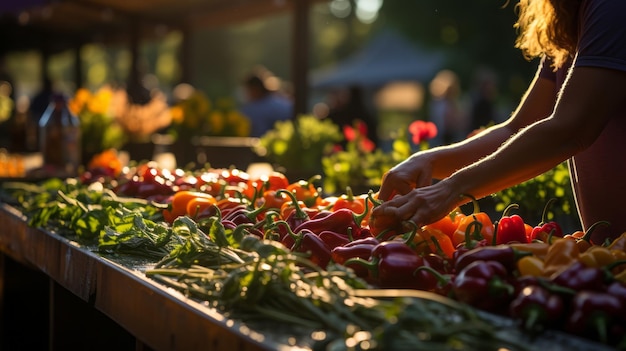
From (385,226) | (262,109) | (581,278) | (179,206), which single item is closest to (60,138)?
(179,206)

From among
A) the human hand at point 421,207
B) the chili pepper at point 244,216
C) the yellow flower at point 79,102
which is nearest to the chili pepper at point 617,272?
the human hand at point 421,207

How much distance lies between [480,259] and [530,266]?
12cm

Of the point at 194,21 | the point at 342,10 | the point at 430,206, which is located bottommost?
the point at 430,206

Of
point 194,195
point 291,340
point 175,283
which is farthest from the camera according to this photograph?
point 194,195

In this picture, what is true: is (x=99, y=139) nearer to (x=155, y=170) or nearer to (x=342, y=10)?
(x=155, y=170)

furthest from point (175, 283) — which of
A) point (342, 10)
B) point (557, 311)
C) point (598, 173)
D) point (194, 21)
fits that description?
point (342, 10)

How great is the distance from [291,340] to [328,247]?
0.90 meters

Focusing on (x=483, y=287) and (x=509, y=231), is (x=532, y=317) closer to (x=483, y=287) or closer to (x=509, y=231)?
(x=483, y=287)

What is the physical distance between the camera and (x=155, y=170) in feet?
16.0

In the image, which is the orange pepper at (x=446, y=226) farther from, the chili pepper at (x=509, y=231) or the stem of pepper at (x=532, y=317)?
the stem of pepper at (x=532, y=317)

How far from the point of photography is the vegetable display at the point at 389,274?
191cm

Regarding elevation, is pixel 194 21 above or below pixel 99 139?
above

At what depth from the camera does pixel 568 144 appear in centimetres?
265

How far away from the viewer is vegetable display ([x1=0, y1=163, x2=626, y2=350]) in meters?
1.91
